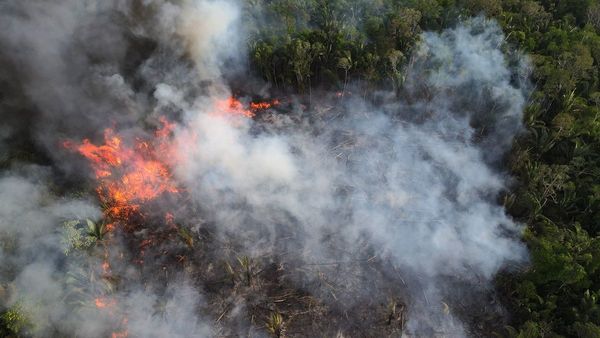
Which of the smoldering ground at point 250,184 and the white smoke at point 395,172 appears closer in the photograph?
the smoldering ground at point 250,184

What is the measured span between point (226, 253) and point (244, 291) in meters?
0.98

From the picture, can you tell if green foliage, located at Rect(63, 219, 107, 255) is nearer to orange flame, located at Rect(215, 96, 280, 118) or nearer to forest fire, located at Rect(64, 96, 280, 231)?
forest fire, located at Rect(64, 96, 280, 231)

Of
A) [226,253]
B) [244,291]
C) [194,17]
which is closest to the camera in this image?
[244,291]

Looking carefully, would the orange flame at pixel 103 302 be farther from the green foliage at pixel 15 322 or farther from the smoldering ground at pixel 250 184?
the green foliage at pixel 15 322

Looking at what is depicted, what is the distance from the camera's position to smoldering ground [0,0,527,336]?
790 cm

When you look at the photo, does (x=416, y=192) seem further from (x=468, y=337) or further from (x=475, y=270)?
(x=468, y=337)

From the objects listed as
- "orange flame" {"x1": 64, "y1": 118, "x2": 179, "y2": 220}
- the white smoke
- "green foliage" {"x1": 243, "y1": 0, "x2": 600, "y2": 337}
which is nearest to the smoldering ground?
the white smoke

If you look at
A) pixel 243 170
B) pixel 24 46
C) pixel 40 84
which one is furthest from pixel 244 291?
pixel 24 46

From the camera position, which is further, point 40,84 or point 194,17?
point 194,17

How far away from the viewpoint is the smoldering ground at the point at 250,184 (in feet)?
25.9

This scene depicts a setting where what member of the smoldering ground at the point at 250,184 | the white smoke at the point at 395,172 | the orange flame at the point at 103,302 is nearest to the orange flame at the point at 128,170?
the smoldering ground at the point at 250,184

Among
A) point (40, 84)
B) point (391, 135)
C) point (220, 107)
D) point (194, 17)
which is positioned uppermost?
point (194, 17)

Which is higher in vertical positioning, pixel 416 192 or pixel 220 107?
pixel 220 107

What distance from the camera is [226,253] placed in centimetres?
869
